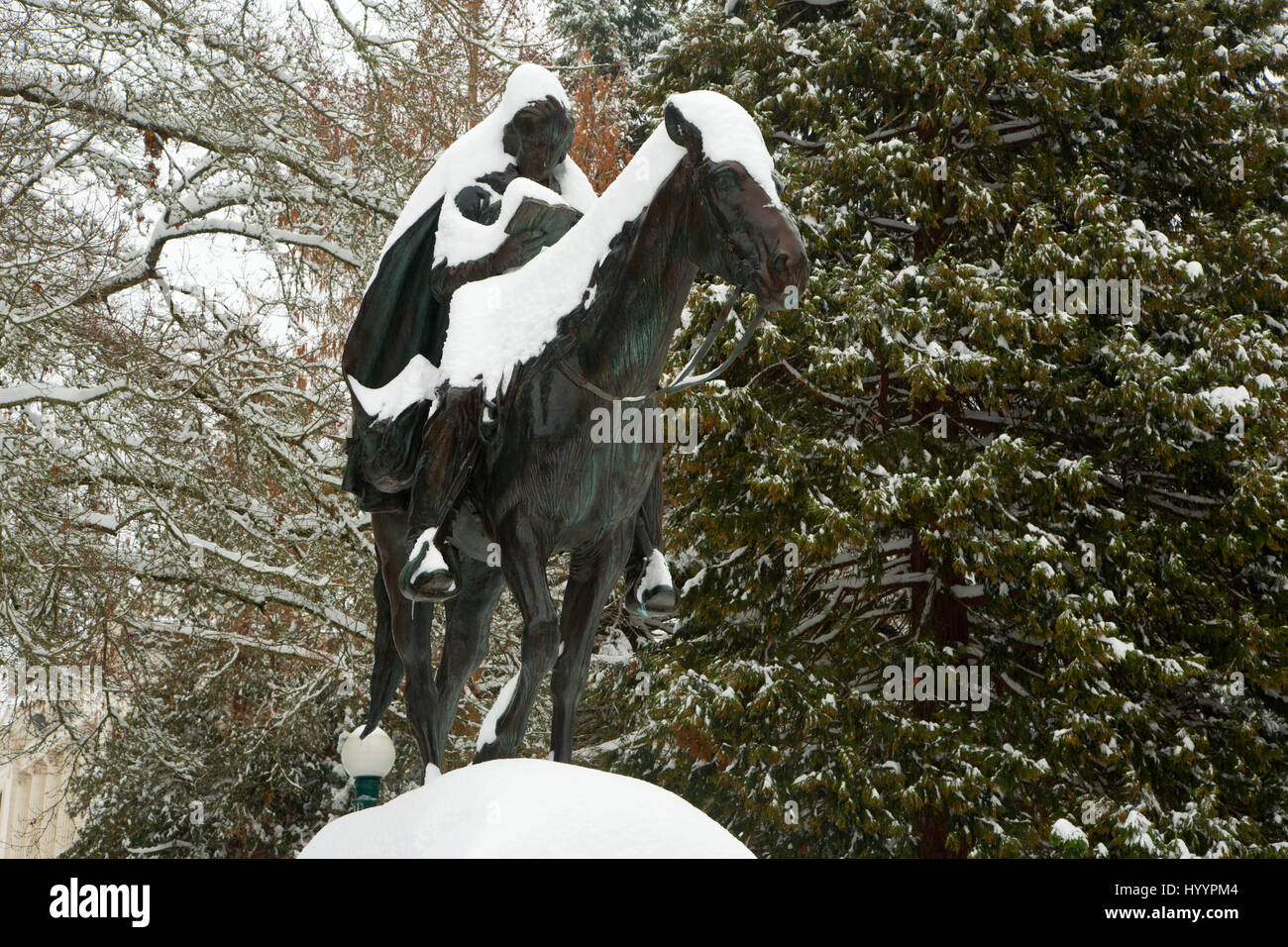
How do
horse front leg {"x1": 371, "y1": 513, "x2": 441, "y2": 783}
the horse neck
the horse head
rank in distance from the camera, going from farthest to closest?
horse front leg {"x1": 371, "y1": 513, "x2": 441, "y2": 783} < the horse neck < the horse head

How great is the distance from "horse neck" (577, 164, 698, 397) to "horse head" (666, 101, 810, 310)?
63mm

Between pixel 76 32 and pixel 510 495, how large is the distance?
388 inches

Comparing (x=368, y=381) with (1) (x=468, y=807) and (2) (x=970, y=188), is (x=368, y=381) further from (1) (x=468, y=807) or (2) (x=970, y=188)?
(2) (x=970, y=188)

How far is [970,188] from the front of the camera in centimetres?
1363

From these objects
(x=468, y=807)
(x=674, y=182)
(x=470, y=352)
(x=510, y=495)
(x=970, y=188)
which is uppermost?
(x=970, y=188)

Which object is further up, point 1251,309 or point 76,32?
point 76,32

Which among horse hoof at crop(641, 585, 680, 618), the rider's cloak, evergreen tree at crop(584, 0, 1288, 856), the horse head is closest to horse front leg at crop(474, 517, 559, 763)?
horse hoof at crop(641, 585, 680, 618)

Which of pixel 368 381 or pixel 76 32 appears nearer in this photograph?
pixel 368 381

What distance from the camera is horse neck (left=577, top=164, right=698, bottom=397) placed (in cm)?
419

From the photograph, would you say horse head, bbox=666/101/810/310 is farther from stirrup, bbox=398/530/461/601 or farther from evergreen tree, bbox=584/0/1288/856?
evergreen tree, bbox=584/0/1288/856

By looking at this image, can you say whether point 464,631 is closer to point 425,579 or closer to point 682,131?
point 425,579

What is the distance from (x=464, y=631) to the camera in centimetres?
482

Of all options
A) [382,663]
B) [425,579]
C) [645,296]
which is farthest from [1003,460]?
[425,579]
